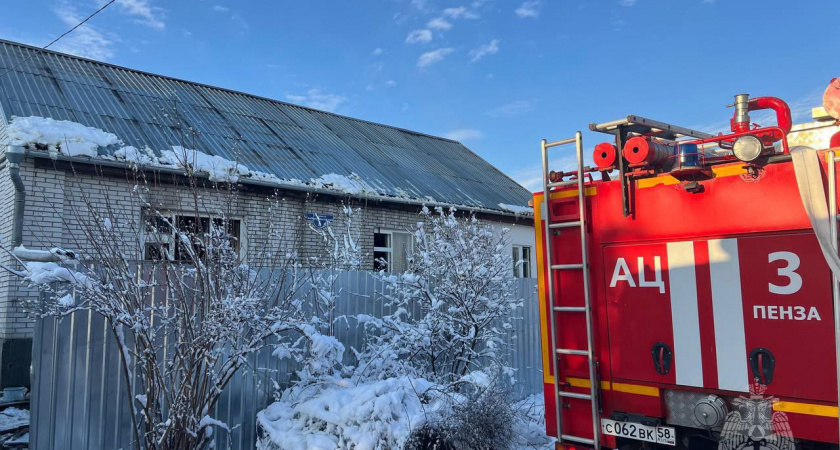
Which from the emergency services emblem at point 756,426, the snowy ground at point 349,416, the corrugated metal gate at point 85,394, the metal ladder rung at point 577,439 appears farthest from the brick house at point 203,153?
the emergency services emblem at point 756,426

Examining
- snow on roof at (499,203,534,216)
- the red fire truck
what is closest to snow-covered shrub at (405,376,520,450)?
the red fire truck

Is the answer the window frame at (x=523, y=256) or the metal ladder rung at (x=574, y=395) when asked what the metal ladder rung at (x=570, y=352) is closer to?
the metal ladder rung at (x=574, y=395)

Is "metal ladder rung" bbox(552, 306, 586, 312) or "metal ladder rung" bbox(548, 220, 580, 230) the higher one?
"metal ladder rung" bbox(548, 220, 580, 230)

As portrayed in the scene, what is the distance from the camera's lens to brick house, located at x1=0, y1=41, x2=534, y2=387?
802 centimetres

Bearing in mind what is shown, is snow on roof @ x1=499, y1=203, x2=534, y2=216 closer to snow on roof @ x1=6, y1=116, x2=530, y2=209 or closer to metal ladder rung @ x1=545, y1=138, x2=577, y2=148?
snow on roof @ x1=6, y1=116, x2=530, y2=209

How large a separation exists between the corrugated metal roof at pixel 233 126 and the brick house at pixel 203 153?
38mm

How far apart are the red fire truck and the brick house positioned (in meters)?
3.24

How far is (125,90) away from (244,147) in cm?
269

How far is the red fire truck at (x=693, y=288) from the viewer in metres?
3.11

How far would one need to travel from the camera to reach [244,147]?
1155cm

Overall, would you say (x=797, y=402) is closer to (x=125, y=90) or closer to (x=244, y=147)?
(x=244, y=147)

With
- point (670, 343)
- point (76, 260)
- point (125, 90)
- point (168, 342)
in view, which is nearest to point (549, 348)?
point (670, 343)

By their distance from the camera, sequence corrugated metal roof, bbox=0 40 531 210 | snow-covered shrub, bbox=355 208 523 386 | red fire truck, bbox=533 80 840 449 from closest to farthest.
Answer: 1. red fire truck, bbox=533 80 840 449
2. snow-covered shrub, bbox=355 208 523 386
3. corrugated metal roof, bbox=0 40 531 210

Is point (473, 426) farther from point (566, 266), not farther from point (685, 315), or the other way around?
point (685, 315)
